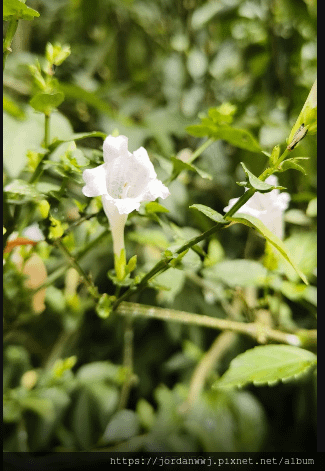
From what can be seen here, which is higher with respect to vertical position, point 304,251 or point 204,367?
point 304,251

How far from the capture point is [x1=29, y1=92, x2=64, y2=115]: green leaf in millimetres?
371

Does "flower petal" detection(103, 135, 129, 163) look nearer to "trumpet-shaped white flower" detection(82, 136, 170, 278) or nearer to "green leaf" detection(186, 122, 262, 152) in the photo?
"trumpet-shaped white flower" detection(82, 136, 170, 278)

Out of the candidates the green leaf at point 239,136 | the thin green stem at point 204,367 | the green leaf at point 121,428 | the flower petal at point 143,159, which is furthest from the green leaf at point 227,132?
the green leaf at point 121,428

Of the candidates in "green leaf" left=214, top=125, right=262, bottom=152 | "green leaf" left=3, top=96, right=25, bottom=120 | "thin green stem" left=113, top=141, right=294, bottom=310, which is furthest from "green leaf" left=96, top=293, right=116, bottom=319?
"green leaf" left=3, top=96, right=25, bottom=120

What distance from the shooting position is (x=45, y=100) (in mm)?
379

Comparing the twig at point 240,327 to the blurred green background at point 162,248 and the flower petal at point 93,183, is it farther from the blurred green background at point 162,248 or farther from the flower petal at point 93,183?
the flower petal at point 93,183

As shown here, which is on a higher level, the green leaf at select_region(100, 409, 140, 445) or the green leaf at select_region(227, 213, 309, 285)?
the green leaf at select_region(227, 213, 309, 285)

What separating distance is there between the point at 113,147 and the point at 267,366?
272mm

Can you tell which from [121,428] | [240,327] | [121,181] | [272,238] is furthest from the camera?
[121,428]

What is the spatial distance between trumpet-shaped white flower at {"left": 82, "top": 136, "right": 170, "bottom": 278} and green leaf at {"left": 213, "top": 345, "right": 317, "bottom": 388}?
170mm

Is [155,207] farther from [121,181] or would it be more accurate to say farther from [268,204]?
[268,204]

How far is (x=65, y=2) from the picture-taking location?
114 cm

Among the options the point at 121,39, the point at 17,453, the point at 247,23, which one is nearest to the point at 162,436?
the point at 17,453

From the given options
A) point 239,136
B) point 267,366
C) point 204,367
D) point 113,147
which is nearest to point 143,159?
point 113,147
